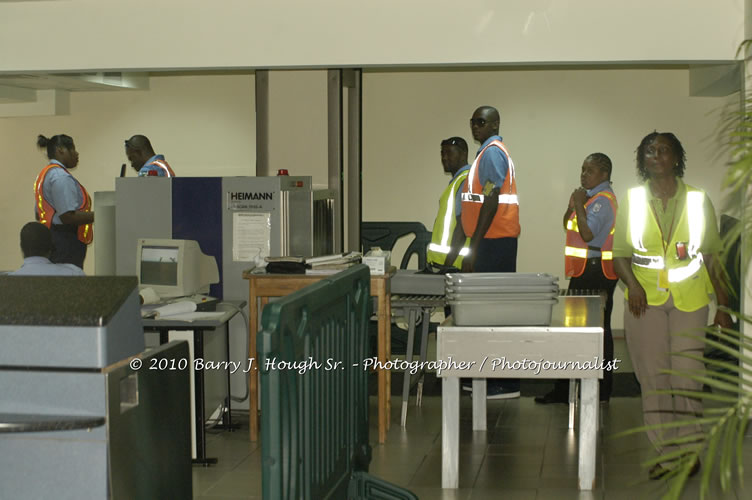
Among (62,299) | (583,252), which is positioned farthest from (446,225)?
(62,299)

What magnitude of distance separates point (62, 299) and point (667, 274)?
113 inches

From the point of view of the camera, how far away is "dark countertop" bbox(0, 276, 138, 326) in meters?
2.45

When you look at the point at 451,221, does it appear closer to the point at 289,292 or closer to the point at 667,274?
the point at 289,292

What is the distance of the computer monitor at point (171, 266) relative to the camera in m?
5.41

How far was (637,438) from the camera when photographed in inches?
203

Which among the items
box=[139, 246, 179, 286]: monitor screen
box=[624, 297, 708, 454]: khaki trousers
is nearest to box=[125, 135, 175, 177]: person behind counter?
box=[139, 246, 179, 286]: monitor screen

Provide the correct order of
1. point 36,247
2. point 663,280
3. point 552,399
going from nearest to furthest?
point 663,280, point 36,247, point 552,399

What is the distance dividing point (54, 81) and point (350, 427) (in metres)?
6.71

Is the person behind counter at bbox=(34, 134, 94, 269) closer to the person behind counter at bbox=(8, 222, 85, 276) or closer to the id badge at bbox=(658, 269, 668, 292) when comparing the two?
the person behind counter at bbox=(8, 222, 85, 276)

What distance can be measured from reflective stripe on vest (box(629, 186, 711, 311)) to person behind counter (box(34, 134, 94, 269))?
4564 mm

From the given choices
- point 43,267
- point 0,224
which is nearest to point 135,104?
point 0,224

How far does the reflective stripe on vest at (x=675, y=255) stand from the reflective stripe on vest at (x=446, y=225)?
5.61 feet

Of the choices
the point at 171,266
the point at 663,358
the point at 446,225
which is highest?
the point at 446,225

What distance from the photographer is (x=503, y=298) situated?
4.09 meters
